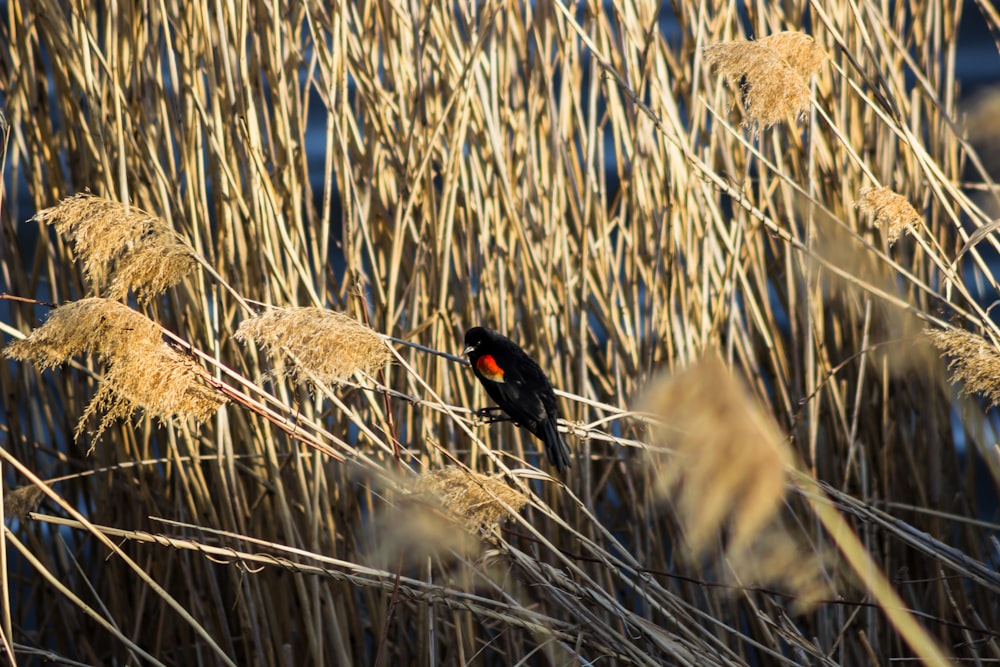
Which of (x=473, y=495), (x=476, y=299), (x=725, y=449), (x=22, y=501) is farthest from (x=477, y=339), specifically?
(x=725, y=449)

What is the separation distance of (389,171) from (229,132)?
1.60ft

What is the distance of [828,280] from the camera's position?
259 cm

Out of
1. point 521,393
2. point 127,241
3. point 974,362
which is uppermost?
point 127,241

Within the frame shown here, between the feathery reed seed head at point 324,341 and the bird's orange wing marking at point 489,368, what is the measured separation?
19.1 inches

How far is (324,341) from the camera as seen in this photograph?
4.67ft

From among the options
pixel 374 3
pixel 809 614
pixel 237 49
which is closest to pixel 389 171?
pixel 374 3

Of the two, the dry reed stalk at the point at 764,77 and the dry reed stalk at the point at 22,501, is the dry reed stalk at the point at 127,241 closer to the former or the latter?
the dry reed stalk at the point at 22,501

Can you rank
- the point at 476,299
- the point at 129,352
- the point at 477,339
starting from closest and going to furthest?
the point at 129,352, the point at 477,339, the point at 476,299

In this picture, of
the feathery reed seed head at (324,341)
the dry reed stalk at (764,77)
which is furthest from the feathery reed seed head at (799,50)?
the feathery reed seed head at (324,341)

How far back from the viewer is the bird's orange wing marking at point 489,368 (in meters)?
1.93

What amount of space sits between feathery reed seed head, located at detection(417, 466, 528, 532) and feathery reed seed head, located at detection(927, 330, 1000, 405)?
648mm

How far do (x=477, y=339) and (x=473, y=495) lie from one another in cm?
66

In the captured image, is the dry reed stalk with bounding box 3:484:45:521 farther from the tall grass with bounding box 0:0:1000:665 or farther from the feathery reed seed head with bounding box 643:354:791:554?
the feathery reed seed head with bounding box 643:354:791:554

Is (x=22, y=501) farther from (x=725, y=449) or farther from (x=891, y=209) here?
(x=891, y=209)
